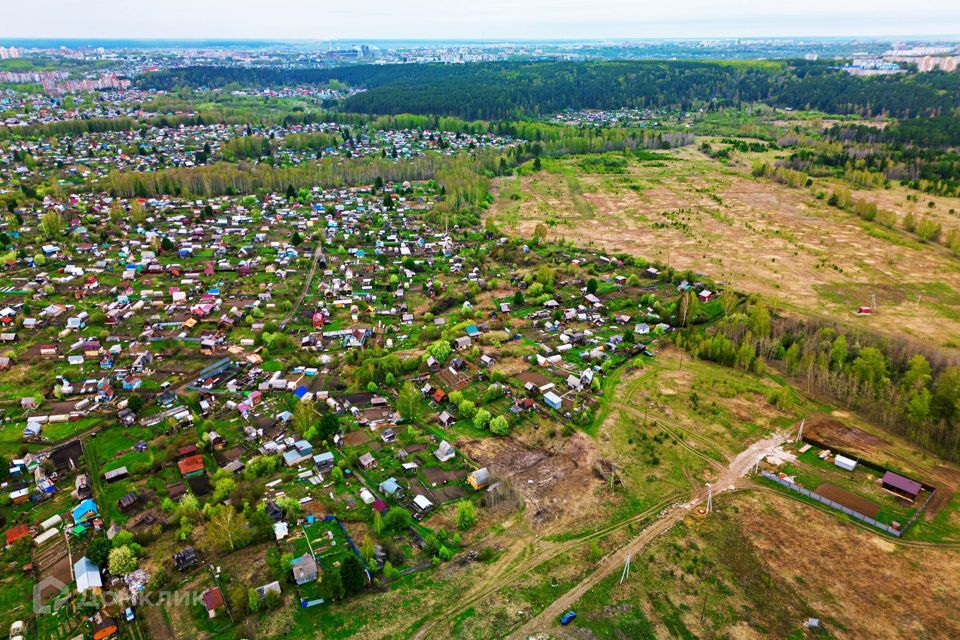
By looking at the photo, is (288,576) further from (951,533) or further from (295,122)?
(295,122)

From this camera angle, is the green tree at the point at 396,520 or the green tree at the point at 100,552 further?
the green tree at the point at 396,520

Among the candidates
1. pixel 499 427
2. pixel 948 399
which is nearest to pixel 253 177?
pixel 499 427

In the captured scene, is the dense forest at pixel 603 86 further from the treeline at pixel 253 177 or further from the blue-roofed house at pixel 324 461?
the blue-roofed house at pixel 324 461

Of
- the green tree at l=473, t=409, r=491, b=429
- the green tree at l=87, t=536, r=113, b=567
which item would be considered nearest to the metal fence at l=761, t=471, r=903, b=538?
the green tree at l=473, t=409, r=491, b=429

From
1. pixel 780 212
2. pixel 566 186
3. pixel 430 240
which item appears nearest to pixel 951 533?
pixel 430 240

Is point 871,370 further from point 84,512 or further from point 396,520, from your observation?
point 84,512

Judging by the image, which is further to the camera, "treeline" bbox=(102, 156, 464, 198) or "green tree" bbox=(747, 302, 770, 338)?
"treeline" bbox=(102, 156, 464, 198)

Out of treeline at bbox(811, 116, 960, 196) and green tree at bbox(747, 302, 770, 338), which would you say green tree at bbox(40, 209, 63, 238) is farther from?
treeline at bbox(811, 116, 960, 196)

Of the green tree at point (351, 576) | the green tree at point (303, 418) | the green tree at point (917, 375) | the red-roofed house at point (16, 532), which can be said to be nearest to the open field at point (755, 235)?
the green tree at point (917, 375)
